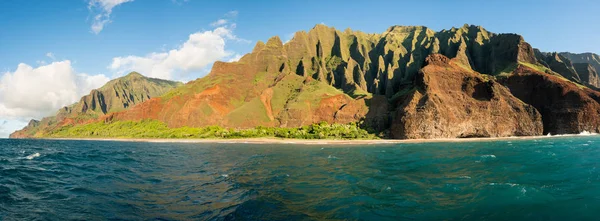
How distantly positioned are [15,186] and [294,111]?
A: 156 metres

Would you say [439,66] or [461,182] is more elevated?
[439,66]

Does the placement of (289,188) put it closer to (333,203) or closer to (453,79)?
(333,203)

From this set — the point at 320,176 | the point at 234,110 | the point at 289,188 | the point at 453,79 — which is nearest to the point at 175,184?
the point at 289,188

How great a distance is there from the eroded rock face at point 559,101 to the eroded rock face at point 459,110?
9791mm

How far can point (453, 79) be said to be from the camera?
14225 centimetres

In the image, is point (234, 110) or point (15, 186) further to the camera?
point (234, 110)

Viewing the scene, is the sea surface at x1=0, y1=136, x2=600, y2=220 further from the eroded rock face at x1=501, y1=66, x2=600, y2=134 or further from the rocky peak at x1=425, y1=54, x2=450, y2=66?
the eroded rock face at x1=501, y1=66, x2=600, y2=134

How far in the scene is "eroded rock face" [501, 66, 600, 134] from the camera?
131m

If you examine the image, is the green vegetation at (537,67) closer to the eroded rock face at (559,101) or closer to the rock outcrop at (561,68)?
the eroded rock face at (559,101)

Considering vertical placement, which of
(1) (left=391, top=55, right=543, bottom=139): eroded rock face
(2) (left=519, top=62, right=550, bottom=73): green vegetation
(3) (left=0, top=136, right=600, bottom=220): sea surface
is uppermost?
(2) (left=519, top=62, right=550, bottom=73): green vegetation

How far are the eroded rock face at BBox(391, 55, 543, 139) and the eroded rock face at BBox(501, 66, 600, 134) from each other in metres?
9.79

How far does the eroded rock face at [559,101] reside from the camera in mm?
131375

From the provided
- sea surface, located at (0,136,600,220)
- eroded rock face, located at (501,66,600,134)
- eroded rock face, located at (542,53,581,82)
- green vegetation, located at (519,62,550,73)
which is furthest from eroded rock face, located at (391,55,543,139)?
sea surface, located at (0,136,600,220)

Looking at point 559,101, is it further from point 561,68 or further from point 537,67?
point 561,68
